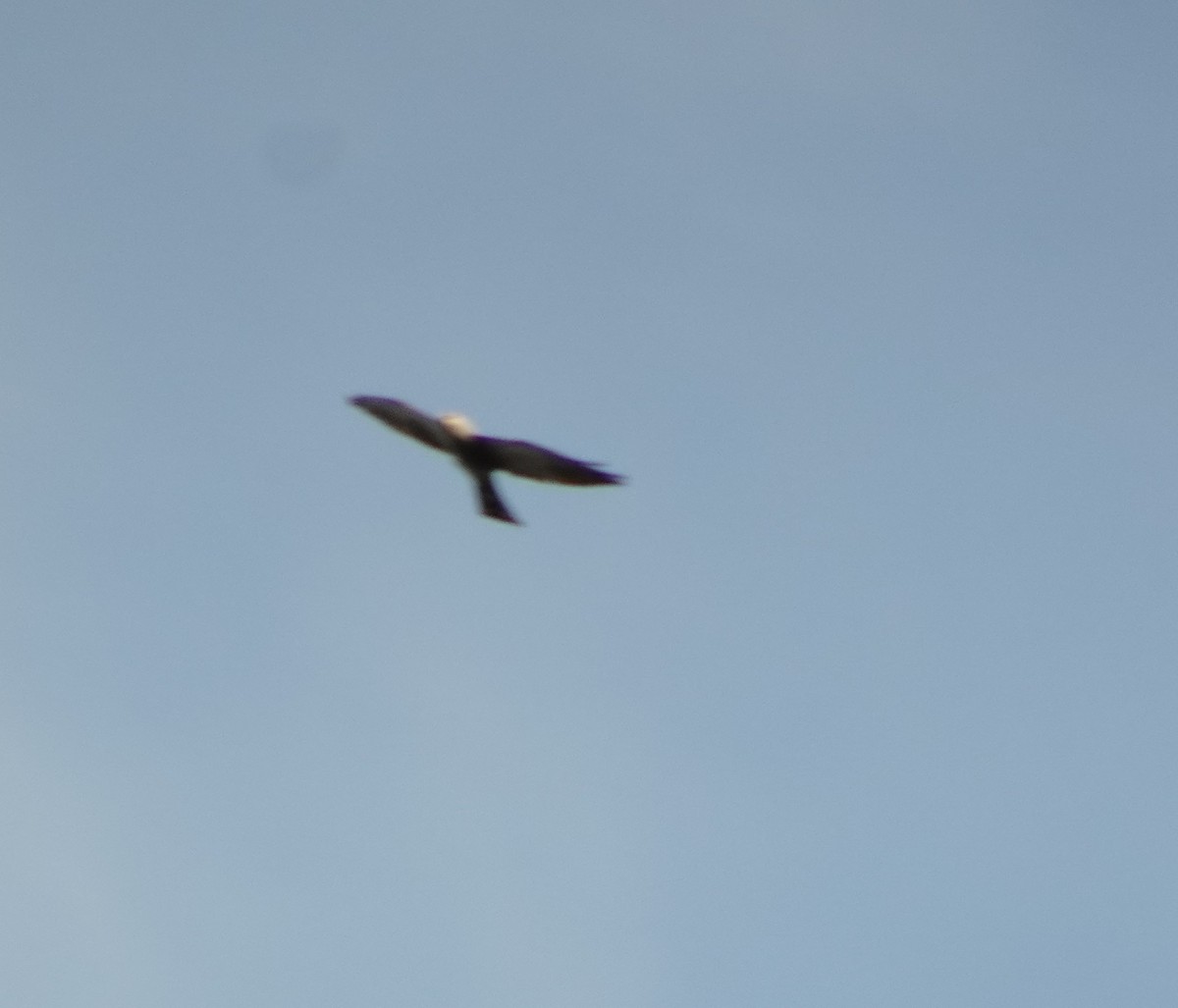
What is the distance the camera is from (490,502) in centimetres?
1897

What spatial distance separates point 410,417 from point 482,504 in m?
1.15

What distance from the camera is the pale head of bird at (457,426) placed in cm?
1852

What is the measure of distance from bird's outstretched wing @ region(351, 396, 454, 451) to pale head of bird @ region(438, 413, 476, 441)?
6 cm

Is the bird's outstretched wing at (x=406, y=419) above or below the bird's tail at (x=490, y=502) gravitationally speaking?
above

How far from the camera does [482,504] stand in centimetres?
1897

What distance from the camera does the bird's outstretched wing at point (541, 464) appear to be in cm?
1786

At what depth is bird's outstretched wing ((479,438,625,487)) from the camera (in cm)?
1786

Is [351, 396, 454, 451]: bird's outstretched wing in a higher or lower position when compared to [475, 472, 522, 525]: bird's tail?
higher

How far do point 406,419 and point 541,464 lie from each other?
4.84 feet

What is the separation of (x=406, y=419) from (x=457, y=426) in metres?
0.54

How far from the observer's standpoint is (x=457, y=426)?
60.7ft

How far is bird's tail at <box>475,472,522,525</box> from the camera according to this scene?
18.9 metres

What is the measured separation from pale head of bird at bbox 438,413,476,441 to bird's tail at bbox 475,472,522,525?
1.76 ft

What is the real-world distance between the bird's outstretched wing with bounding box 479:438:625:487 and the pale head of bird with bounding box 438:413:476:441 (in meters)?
0.17
